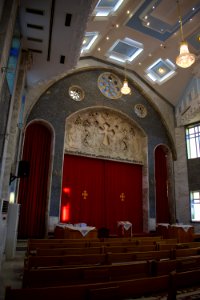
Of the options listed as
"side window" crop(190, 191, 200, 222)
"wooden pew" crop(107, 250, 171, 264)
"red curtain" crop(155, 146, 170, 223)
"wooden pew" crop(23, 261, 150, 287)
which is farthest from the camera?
"red curtain" crop(155, 146, 170, 223)

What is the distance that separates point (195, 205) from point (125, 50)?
9656 mm

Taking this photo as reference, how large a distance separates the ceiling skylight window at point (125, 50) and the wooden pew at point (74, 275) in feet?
37.6

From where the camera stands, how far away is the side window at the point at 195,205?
42.8ft

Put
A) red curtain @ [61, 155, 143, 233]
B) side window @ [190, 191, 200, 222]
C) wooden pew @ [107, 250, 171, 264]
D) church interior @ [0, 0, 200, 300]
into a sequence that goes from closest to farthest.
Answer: wooden pew @ [107, 250, 171, 264] < church interior @ [0, 0, 200, 300] < red curtain @ [61, 155, 143, 233] < side window @ [190, 191, 200, 222]

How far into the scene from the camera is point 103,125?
1297 centimetres

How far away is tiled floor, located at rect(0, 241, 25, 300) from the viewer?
4137mm

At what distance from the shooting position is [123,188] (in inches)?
515

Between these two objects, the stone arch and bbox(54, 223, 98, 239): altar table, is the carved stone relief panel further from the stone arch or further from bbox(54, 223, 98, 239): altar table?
bbox(54, 223, 98, 239): altar table

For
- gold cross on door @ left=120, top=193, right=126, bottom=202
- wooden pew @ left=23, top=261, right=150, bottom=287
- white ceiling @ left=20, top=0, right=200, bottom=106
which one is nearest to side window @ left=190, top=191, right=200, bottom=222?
gold cross on door @ left=120, top=193, right=126, bottom=202

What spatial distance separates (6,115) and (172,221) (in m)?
11.6

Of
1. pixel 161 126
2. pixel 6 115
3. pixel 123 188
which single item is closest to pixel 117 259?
pixel 6 115

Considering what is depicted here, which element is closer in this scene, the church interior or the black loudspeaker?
the church interior

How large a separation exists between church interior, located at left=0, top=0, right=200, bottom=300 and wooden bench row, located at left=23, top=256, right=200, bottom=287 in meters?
1.87

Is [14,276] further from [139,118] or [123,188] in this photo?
[139,118]
